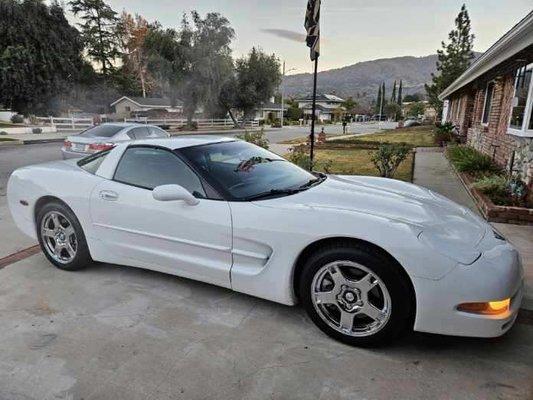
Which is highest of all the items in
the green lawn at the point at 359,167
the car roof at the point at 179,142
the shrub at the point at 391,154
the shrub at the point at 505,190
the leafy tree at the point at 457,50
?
the leafy tree at the point at 457,50

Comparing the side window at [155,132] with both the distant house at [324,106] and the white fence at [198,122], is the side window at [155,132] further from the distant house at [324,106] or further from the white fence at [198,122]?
the distant house at [324,106]

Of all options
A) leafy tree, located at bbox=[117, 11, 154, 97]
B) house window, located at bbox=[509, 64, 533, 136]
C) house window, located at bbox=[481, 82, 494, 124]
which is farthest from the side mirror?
leafy tree, located at bbox=[117, 11, 154, 97]

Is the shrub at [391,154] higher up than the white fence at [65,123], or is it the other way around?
the shrub at [391,154]

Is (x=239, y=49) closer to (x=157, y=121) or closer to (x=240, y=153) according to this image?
(x=157, y=121)

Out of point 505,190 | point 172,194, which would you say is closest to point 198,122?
point 505,190

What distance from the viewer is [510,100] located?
27.2 ft

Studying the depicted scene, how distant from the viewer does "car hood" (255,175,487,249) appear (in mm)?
A: 2467

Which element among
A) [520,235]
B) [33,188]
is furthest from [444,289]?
[33,188]

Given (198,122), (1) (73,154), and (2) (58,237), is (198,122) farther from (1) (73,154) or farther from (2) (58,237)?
(2) (58,237)

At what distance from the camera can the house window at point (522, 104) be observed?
21.6 feet

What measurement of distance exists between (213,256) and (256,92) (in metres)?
36.9

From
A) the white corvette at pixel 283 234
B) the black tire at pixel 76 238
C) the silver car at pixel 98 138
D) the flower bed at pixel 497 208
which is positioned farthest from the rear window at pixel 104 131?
the flower bed at pixel 497 208

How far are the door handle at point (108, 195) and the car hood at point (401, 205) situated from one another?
54.3 inches

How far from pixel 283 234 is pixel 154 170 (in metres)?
1.39
